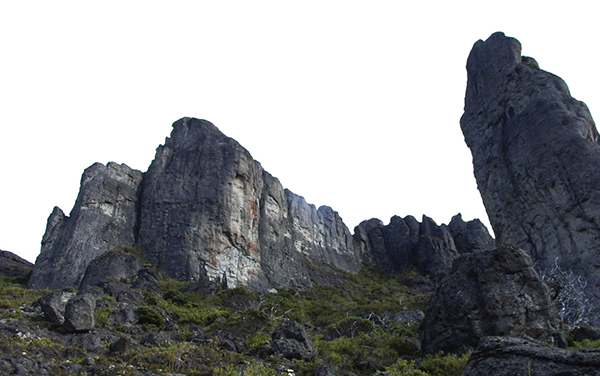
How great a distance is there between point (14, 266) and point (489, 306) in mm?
59978

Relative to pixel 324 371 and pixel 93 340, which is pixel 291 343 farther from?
pixel 93 340

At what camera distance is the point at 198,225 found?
5369 cm

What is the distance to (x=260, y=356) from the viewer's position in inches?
762

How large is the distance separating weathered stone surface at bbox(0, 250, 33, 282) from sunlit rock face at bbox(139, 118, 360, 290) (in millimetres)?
13726

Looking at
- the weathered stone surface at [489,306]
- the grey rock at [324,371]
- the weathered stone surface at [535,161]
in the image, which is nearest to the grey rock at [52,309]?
the grey rock at [324,371]

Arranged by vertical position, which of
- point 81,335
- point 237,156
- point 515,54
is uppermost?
point 515,54

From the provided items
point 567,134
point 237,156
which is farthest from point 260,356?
point 237,156

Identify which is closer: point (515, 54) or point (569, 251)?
point (569, 251)

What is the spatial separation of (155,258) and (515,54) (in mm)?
47442

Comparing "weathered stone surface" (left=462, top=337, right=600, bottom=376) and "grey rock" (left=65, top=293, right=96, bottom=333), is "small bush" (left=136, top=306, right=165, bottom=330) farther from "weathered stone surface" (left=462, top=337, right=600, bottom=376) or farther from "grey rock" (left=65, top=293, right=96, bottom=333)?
"weathered stone surface" (left=462, top=337, right=600, bottom=376)

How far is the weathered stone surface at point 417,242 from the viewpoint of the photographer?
245 feet

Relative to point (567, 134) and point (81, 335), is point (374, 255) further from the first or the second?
point (81, 335)

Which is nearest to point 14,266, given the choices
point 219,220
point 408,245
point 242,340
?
point 219,220

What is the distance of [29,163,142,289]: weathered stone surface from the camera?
156 feet
